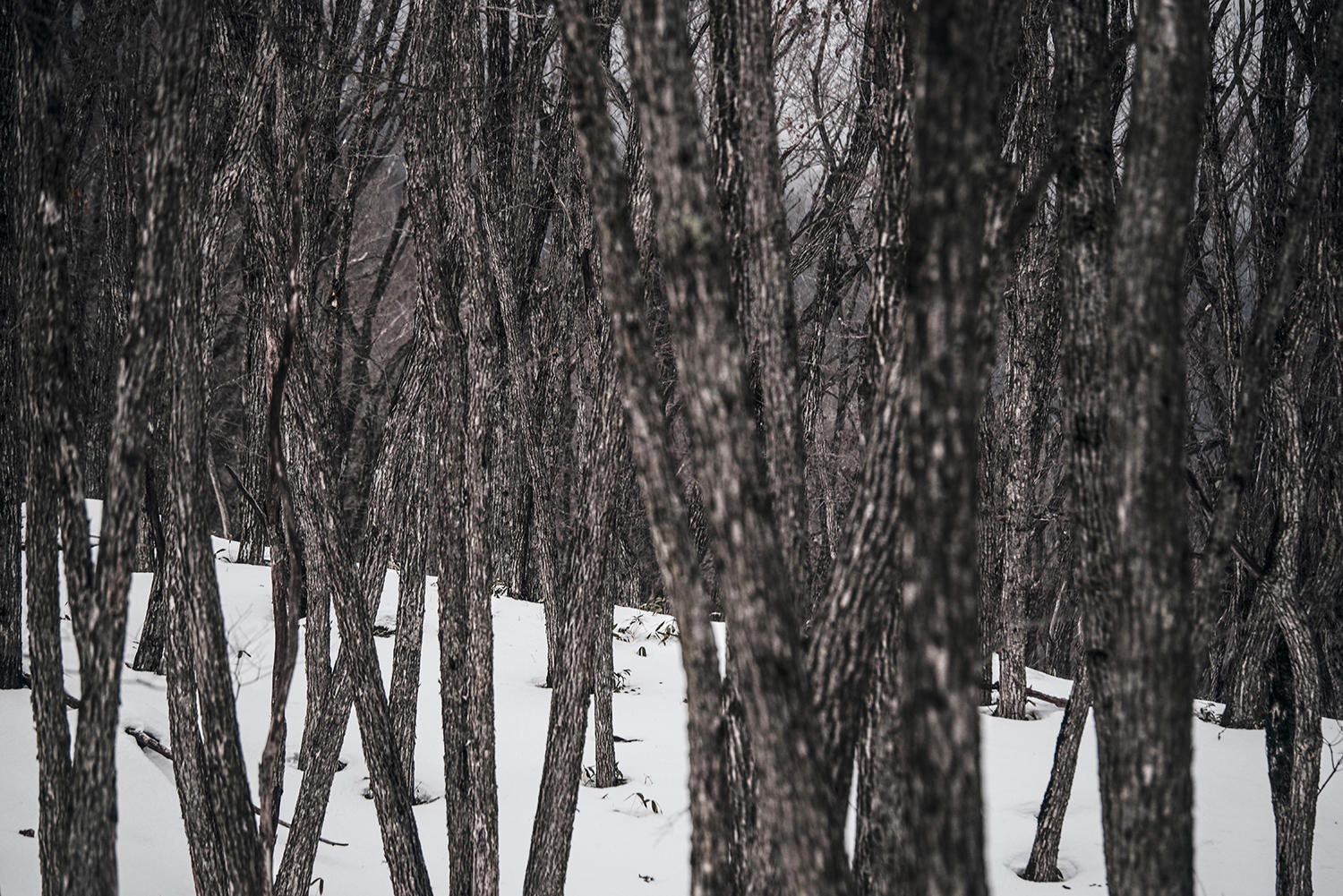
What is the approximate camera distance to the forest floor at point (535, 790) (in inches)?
170

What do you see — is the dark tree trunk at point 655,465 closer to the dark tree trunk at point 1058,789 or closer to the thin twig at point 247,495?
the thin twig at point 247,495

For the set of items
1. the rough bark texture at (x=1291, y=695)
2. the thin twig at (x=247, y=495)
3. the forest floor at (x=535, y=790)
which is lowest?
the forest floor at (x=535, y=790)

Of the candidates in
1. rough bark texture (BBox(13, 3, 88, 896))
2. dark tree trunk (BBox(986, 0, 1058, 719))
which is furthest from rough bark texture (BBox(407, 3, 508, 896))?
dark tree trunk (BBox(986, 0, 1058, 719))

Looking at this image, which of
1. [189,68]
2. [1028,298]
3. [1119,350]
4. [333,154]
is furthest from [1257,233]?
[333,154]

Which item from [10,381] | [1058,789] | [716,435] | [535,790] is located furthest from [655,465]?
[535,790]

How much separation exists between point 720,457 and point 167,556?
193 cm

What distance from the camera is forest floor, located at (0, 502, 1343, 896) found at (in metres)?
4.32

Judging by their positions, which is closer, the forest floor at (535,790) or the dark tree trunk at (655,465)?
the dark tree trunk at (655,465)

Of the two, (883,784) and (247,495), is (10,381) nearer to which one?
(247,495)

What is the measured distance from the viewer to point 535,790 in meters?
5.79

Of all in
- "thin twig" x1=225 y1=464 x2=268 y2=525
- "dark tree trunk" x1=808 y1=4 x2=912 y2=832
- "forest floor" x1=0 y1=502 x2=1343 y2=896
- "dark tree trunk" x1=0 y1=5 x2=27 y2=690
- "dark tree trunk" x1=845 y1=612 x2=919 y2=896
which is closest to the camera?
"dark tree trunk" x1=808 y1=4 x2=912 y2=832

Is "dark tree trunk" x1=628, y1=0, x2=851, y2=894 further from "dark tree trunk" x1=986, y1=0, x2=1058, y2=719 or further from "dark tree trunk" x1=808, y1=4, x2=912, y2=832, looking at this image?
"dark tree trunk" x1=986, y1=0, x2=1058, y2=719

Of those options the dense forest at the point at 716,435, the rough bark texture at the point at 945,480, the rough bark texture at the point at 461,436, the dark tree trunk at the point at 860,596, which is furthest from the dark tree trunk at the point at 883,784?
the rough bark texture at the point at 461,436

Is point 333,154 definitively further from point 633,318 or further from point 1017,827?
point 1017,827
